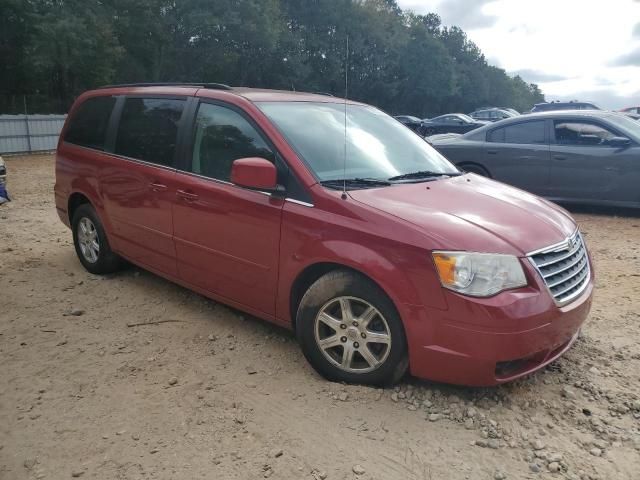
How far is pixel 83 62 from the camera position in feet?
92.5

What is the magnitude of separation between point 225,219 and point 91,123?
7.60 ft

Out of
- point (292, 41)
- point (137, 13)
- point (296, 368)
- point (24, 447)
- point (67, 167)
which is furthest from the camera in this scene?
point (292, 41)

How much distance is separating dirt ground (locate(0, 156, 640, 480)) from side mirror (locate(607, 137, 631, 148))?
3822 mm

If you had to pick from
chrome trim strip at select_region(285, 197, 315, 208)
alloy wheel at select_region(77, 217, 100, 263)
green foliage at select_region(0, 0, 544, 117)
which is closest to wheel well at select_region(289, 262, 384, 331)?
chrome trim strip at select_region(285, 197, 315, 208)

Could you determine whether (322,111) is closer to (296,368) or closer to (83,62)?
(296,368)

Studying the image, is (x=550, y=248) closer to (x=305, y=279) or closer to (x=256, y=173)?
(x=305, y=279)

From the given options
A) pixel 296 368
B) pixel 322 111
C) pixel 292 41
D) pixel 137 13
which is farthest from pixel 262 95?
pixel 292 41

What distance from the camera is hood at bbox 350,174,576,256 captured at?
291 cm

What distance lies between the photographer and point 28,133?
60.6 feet

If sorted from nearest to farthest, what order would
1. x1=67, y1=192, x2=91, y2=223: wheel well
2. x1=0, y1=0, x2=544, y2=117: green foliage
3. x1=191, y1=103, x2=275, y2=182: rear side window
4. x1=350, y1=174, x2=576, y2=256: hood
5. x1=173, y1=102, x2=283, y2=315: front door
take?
x1=350, y1=174, x2=576, y2=256: hood → x1=173, y1=102, x2=283, y2=315: front door → x1=191, y1=103, x2=275, y2=182: rear side window → x1=67, y1=192, x2=91, y2=223: wheel well → x1=0, y1=0, x2=544, y2=117: green foliage

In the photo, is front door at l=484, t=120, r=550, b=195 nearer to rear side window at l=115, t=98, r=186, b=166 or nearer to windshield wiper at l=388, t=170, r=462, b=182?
windshield wiper at l=388, t=170, r=462, b=182

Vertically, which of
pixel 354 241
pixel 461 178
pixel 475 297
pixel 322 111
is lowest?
pixel 475 297

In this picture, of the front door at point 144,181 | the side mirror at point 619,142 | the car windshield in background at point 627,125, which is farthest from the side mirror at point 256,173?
→ the car windshield in background at point 627,125

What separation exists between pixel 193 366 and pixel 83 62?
1132 inches
